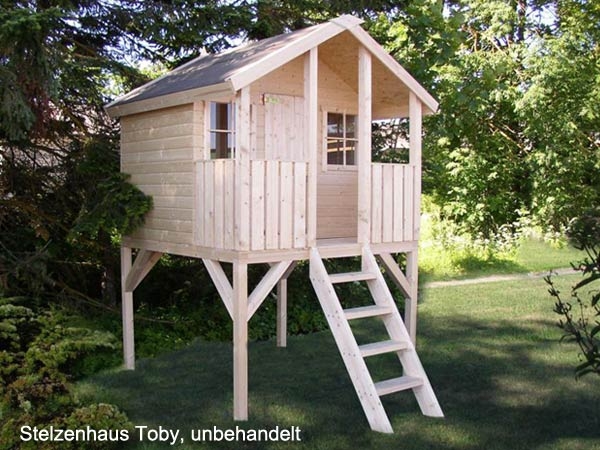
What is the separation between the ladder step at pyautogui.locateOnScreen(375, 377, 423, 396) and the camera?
6.08 m

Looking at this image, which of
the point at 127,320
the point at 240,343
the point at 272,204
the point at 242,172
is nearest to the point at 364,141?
the point at 272,204

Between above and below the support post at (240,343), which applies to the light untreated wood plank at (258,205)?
above

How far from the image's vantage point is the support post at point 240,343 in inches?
249

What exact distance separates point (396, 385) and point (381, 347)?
355mm

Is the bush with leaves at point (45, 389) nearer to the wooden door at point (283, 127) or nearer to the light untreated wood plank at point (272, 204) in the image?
the light untreated wood plank at point (272, 204)

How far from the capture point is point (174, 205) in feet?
23.8

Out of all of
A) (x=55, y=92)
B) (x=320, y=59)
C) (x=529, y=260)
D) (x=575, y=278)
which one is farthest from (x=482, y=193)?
(x=55, y=92)

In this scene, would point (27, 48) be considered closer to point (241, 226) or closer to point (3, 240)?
point (241, 226)

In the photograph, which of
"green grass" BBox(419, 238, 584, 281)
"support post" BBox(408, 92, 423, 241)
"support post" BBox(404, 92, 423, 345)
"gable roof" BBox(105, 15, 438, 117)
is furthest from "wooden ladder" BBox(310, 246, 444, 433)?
"green grass" BBox(419, 238, 584, 281)

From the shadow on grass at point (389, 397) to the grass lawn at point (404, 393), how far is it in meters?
0.01

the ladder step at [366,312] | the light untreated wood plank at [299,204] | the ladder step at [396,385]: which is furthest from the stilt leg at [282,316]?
the ladder step at [396,385]

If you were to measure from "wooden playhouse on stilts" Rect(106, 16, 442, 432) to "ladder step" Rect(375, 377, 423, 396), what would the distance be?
2 cm

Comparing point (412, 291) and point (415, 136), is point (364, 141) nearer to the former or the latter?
point (415, 136)

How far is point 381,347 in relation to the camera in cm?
630
